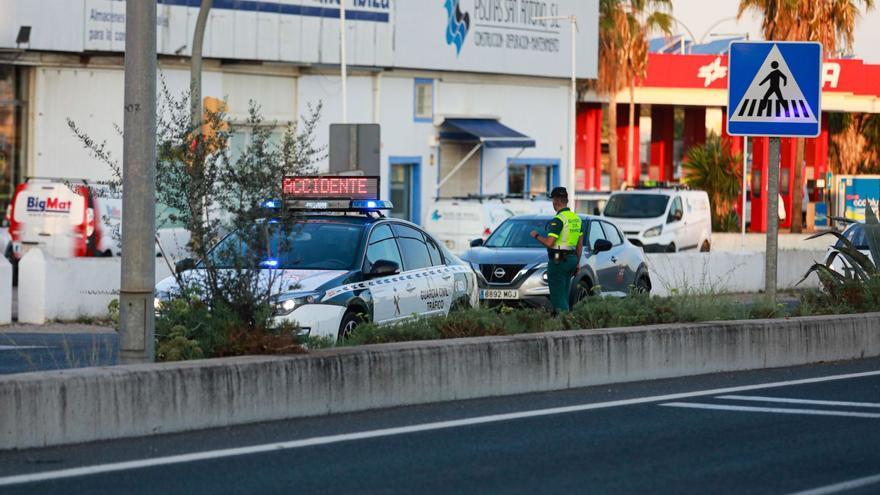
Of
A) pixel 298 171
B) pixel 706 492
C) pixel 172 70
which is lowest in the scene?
pixel 706 492

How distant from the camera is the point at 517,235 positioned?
2341 cm

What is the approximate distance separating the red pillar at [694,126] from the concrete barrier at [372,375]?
49.6 metres

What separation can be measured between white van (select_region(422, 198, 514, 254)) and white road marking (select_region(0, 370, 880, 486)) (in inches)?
763

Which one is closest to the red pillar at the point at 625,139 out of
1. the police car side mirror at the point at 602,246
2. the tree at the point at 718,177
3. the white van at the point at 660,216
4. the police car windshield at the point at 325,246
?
the tree at the point at 718,177

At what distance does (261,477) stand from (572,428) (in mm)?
2839

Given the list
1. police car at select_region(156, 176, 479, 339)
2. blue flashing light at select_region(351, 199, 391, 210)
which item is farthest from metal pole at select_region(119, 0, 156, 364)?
blue flashing light at select_region(351, 199, 391, 210)

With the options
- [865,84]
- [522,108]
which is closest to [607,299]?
[522,108]

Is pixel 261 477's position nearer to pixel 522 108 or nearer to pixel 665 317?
pixel 665 317

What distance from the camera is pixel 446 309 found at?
649 inches

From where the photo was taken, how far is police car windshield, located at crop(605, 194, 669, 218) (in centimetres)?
3850

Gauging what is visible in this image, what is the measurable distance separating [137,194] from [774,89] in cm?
859

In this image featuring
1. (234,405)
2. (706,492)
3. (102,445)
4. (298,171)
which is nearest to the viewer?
(706,492)

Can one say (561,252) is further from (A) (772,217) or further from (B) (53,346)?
(B) (53,346)

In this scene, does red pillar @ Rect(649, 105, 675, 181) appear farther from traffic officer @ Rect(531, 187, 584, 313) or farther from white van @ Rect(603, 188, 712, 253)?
traffic officer @ Rect(531, 187, 584, 313)
